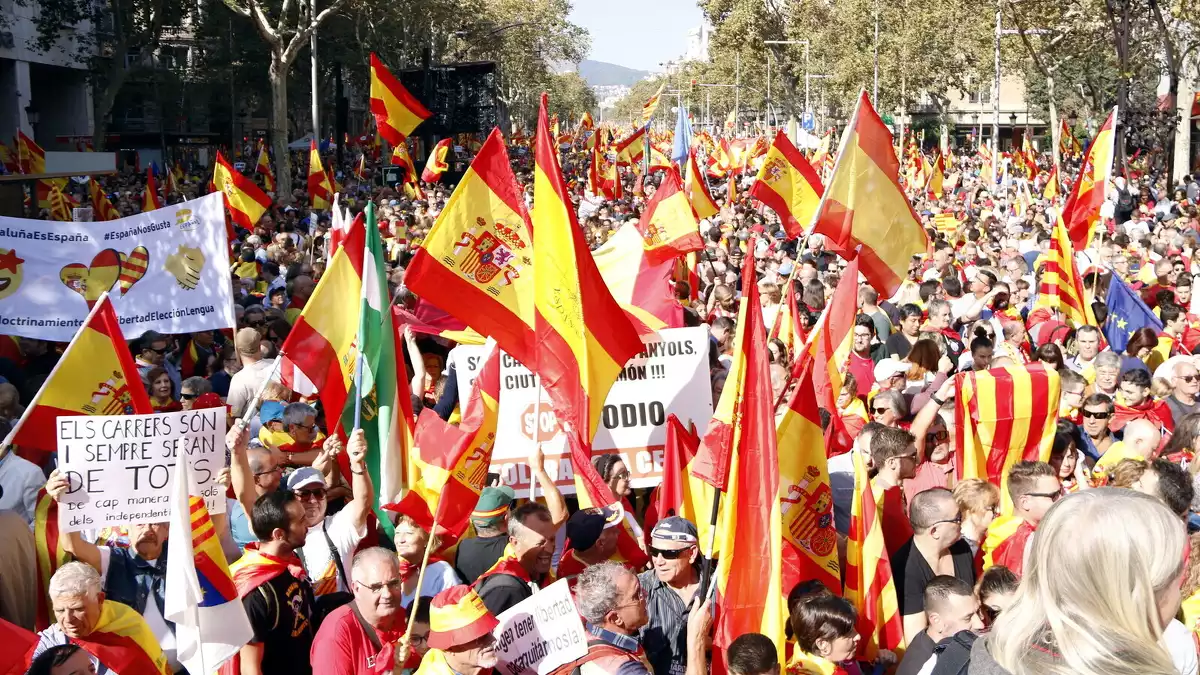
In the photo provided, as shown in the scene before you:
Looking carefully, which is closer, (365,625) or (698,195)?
(365,625)

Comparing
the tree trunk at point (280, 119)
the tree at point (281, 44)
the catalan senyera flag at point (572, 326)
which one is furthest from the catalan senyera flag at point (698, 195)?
the tree trunk at point (280, 119)

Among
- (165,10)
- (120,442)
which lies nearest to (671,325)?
(120,442)

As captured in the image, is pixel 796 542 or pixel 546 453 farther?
pixel 546 453

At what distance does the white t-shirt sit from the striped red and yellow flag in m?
0.82

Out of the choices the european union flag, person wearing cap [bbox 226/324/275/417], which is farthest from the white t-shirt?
the european union flag

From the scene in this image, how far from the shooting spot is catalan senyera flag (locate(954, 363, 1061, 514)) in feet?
21.5

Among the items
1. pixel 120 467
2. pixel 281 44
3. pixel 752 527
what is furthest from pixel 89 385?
pixel 281 44

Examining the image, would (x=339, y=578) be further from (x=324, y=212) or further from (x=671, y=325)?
(x=324, y=212)

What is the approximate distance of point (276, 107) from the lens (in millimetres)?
32750

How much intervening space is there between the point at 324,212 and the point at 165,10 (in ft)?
68.5

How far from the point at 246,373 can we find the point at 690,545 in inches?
171

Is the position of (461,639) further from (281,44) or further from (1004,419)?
(281,44)

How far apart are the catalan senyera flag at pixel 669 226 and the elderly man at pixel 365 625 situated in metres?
Answer: 5.27

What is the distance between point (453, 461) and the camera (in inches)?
234
